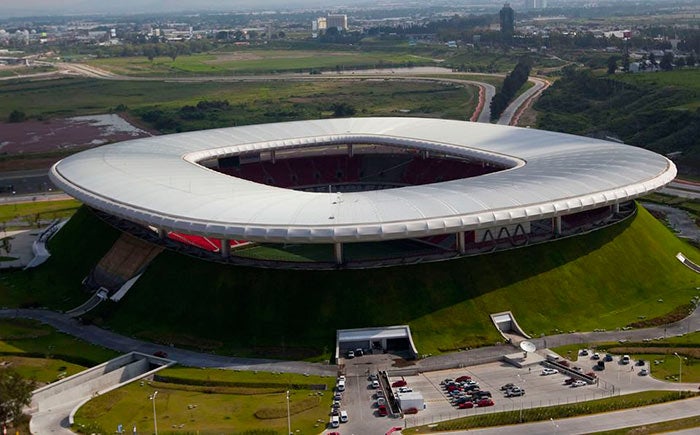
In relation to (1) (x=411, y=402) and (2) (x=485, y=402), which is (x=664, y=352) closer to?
(2) (x=485, y=402)

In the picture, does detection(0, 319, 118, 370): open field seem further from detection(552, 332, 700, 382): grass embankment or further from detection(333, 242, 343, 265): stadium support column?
detection(552, 332, 700, 382): grass embankment

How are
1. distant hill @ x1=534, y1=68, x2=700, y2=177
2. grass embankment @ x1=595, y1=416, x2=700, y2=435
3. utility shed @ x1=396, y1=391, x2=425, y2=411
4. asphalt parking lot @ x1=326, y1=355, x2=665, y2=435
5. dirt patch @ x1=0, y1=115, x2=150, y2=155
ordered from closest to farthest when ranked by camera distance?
grass embankment @ x1=595, y1=416, x2=700, y2=435 → asphalt parking lot @ x1=326, y1=355, x2=665, y2=435 → utility shed @ x1=396, y1=391, x2=425, y2=411 → distant hill @ x1=534, y1=68, x2=700, y2=177 → dirt patch @ x1=0, y1=115, x2=150, y2=155

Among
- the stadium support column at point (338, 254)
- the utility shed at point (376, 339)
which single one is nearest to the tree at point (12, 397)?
the utility shed at point (376, 339)

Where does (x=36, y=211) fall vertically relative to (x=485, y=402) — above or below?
below

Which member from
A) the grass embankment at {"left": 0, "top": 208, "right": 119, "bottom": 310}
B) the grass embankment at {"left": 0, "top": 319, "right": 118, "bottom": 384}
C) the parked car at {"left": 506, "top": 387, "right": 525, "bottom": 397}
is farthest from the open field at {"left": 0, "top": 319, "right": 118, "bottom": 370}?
the parked car at {"left": 506, "top": 387, "right": 525, "bottom": 397}

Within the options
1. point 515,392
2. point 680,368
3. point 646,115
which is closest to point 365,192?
point 515,392

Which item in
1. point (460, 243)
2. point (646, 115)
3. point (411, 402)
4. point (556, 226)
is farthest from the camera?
point (646, 115)
